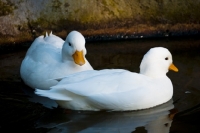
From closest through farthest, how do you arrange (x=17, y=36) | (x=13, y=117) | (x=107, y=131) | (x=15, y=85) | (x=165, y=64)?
(x=107, y=131) < (x=13, y=117) < (x=165, y=64) < (x=15, y=85) < (x=17, y=36)

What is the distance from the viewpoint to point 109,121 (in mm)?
5387

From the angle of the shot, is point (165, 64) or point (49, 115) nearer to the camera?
A: point (49, 115)

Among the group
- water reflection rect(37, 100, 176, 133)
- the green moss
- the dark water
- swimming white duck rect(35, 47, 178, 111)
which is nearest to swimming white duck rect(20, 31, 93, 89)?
the dark water

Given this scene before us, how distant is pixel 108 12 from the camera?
31.2ft

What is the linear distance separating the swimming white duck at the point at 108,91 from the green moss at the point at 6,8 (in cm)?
388

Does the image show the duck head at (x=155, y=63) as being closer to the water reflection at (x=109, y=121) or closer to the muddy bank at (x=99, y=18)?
the water reflection at (x=109, y=121)

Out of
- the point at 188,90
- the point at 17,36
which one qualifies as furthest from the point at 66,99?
the point at 17,36

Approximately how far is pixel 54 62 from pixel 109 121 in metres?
1.53

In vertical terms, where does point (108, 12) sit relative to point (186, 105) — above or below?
above

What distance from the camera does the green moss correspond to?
29.8 feet

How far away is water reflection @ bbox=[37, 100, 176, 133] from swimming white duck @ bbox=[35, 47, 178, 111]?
8 centimetres

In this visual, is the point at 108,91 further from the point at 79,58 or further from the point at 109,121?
the point at 79,58

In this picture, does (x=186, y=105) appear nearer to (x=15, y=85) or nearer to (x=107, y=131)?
(x=107, y=131)

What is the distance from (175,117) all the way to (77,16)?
444cm
